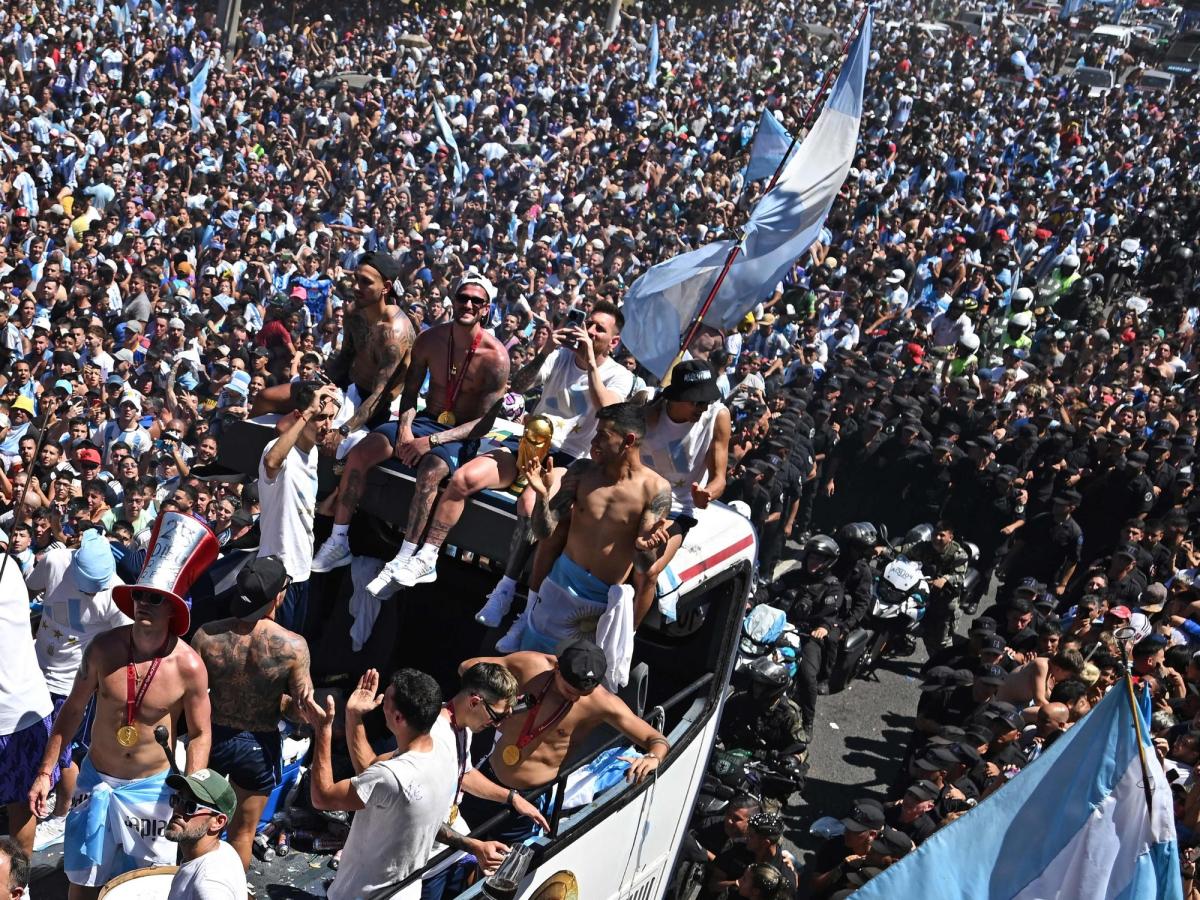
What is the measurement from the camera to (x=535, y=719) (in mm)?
6613

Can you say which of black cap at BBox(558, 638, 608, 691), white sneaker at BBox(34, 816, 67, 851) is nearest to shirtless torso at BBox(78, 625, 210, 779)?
white sneaker at BBox(34, 816, 67, 851)

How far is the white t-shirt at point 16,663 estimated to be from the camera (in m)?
6.29

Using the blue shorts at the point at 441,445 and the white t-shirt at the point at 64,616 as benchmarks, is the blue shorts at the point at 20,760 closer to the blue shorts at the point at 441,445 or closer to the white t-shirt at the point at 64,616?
the white t-shirt at the point at 64,616

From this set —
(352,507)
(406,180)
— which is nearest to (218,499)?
(352,507)

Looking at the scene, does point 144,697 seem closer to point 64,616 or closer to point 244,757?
point 244,757

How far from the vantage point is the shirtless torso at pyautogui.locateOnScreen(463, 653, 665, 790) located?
6.61 m

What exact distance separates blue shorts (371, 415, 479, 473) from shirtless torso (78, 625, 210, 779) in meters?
2.08

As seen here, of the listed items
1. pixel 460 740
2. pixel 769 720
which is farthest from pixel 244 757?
pixel 769 720

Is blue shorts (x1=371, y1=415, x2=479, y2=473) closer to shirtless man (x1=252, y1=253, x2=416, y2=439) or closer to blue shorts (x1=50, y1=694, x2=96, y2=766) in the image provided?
shirtless man (x1=252, y1=253, x2=416, y2=439)

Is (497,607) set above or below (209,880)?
below

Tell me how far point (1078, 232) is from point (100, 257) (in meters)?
14.0

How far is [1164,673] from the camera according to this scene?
1023cm

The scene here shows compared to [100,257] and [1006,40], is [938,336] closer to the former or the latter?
Answer: [100,257]

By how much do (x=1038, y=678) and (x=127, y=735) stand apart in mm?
5710
